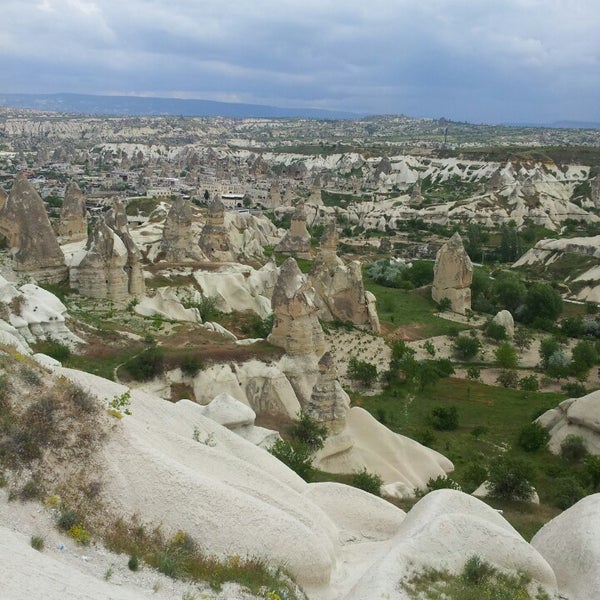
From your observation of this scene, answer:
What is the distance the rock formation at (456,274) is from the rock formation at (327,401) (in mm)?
23805

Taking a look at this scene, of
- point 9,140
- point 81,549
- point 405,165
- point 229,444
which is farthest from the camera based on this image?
point 9,140

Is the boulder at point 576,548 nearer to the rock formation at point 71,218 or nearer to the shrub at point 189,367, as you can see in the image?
the shrub at point 189,367

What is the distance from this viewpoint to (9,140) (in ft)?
655

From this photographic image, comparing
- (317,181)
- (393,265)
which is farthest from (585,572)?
(317,181)

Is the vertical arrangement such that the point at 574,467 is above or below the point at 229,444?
below

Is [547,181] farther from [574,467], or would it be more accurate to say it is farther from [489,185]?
[574,467]

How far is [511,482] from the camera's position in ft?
56.5

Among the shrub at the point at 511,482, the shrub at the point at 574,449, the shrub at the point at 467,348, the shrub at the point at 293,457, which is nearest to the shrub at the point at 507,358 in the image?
the shrub at the point at 467,348

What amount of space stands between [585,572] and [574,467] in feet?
37.5

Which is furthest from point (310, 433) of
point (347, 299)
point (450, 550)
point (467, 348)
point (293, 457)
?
point (347, 299)

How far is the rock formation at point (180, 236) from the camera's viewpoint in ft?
124

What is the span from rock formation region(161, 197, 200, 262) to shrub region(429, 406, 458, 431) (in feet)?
60.9

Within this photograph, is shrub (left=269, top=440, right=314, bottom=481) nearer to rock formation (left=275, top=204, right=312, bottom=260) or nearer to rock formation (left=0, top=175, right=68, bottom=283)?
rock formation (left=0, top=175, right=68, bottom=283)

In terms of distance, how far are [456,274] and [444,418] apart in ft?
59.6
